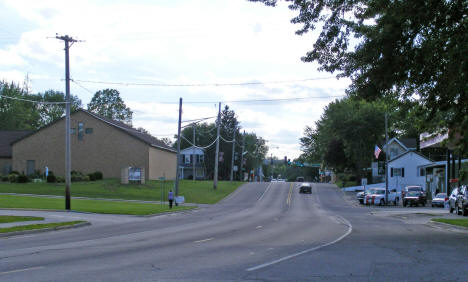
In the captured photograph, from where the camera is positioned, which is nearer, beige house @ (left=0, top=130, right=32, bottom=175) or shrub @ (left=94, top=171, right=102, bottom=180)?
shrub @ (left=94, top=171, right=102, bottom=180)

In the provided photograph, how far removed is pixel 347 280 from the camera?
31.6 feet

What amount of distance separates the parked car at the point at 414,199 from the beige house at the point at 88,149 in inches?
1077

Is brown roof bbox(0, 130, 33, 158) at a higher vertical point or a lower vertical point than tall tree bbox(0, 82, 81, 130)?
lower

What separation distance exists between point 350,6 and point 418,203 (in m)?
36.1

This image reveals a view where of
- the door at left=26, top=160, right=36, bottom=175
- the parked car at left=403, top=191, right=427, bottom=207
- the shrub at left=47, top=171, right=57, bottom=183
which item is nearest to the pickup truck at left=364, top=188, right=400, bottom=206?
the parked car at left=403, top=191, right=427, bottom=207

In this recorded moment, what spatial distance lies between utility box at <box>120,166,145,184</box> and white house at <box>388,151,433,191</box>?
114 feet

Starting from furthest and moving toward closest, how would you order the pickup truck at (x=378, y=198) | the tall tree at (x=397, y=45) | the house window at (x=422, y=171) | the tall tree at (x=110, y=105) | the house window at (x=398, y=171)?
the tall tree at (x=110, y=105)
the house window at (x=398, y=171)
the house window at (x=422, y=171)
the pickup truck at (x=378, y=198)
the tall tree at (x=397, y=45)

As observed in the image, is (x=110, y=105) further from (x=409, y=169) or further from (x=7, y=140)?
(x=409, y=169)

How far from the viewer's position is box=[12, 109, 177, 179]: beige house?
63844 millimetres

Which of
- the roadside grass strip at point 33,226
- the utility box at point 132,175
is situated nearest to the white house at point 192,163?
the utility box at point 132,175

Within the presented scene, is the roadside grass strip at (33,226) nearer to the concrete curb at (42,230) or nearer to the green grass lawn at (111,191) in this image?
the concrete curb at (42,230)

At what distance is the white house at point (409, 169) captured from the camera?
73.6m

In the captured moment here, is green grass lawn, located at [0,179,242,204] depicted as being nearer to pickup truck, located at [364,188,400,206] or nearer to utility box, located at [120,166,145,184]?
utility box, located at [120,166,145,184]

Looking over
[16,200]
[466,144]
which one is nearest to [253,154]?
[16,200]
